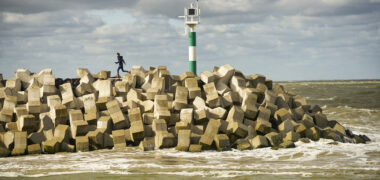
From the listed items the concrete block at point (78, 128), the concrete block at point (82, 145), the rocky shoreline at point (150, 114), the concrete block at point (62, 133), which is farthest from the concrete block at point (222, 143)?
the concrete block at point (62, 133)

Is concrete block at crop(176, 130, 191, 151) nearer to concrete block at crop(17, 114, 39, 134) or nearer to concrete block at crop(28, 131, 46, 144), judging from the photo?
concrete block at crop(28, 131, 46, 144)

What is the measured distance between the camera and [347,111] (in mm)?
21984

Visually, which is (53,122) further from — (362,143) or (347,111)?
(347,111)

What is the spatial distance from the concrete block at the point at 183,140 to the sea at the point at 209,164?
0.57 ft

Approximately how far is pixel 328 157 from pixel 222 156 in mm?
2225

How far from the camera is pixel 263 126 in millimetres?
11141

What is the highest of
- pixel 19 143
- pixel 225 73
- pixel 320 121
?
pixel 225 73

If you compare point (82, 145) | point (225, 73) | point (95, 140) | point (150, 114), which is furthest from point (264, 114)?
point (82, 145)

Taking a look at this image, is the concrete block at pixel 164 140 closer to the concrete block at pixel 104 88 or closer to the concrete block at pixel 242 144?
the concrete block at pixel 242 144

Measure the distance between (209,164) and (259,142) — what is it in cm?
212

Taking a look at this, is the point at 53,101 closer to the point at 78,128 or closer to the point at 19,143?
the point at 78,128

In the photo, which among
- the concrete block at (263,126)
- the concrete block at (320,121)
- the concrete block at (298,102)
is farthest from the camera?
the concrete block at (298,102)

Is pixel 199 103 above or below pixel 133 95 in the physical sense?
below

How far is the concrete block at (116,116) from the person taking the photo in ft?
35.8
